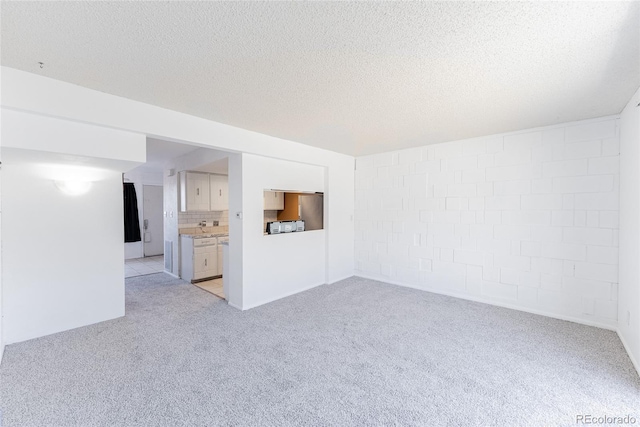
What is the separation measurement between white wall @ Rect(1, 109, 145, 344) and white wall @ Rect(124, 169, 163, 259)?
523 cm

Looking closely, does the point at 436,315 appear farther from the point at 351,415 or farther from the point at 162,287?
the point at 162,287

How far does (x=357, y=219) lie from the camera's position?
18.0ft

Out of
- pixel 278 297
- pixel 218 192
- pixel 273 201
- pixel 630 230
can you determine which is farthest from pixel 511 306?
pixel 218 192

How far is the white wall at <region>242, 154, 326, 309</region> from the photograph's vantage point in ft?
12.4

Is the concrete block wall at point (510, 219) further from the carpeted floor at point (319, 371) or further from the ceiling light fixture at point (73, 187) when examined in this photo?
the ceiling light fixture at point (73, 187)

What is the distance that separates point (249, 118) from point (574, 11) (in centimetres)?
279

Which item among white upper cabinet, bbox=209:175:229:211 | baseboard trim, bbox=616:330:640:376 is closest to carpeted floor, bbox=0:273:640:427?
baseboard trim, bbox=616:330:640:376

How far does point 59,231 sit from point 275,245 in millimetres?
2536

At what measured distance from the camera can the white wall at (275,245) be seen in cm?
377

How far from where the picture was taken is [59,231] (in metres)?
3.01

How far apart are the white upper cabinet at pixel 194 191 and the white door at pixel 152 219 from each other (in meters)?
3.74

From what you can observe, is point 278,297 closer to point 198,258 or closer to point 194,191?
point 198,258

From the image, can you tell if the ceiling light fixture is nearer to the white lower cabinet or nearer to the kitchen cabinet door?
the white lower cabinet

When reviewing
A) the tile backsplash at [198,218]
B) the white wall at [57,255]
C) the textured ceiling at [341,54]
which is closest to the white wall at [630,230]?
the textured ceiling at [341,54]
